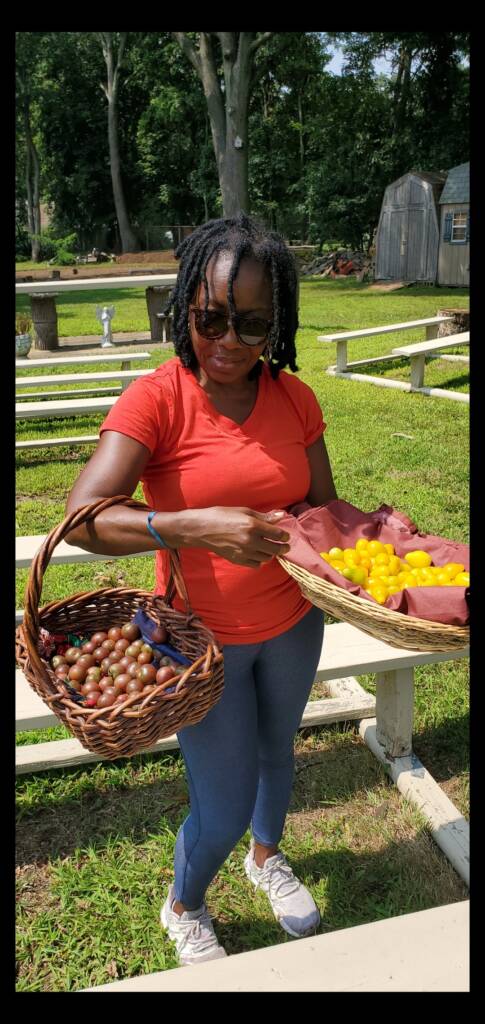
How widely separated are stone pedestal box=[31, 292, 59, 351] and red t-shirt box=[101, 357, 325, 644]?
36.1ft

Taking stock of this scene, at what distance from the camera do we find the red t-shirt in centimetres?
186

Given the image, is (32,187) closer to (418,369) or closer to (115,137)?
(115,137)

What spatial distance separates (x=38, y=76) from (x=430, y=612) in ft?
143

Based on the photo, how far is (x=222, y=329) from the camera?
187cm

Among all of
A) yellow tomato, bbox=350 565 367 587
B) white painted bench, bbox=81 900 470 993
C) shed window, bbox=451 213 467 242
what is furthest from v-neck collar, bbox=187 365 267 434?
shed window, bbox=451 213 467 242

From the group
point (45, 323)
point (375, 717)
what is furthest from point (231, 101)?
point (375, 717)

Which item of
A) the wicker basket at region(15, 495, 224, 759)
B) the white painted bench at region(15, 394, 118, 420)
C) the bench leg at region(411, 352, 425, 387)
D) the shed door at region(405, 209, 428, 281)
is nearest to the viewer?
the wicker basket at region(15, 495, 224, 759)

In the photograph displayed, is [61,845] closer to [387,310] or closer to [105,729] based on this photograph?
[105,729]

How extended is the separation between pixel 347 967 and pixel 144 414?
1117 mm

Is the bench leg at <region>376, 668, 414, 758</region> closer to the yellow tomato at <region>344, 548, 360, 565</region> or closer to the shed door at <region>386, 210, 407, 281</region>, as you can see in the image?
the yellow tomato at <region>344, 548, 360, 565</region>

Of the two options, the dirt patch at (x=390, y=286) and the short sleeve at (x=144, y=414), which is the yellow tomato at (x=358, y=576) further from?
the dirt patch at (x=390, y=286)

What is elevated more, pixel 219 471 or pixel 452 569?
pixel 219 471

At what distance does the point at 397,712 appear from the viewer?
3164 millimetres

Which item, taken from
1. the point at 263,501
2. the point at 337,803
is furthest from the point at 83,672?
the point at 337,803
